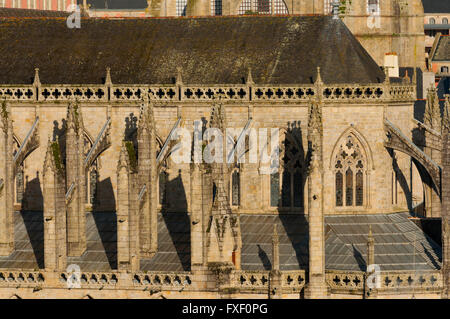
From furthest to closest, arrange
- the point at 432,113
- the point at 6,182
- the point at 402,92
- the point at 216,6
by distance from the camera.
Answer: the point at 216,6 < the point at 432,113 < the point at 402,92 < the point at 6,182

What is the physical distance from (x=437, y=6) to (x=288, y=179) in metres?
108

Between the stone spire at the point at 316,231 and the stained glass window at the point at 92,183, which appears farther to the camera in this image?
the stained glass window at the point at 92,183

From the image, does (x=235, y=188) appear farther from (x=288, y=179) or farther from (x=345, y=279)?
(x=345, y=279)

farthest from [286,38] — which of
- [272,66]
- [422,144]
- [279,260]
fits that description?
[279,260]

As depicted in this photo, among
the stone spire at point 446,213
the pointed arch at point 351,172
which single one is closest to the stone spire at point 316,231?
the stone spire at point 446,213

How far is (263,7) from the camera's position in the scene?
115 m

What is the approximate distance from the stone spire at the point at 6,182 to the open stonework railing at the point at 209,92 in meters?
3.41

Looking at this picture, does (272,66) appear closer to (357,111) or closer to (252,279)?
(357,111)

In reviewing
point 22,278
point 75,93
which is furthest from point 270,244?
point 75,93

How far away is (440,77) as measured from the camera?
158500 mm

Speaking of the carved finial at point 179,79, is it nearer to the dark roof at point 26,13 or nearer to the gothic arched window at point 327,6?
the dark roof at point 26,13

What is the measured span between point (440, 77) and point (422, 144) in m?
80.4

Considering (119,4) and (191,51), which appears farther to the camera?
(119,4)

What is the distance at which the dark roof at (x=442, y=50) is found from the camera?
6683 inches
